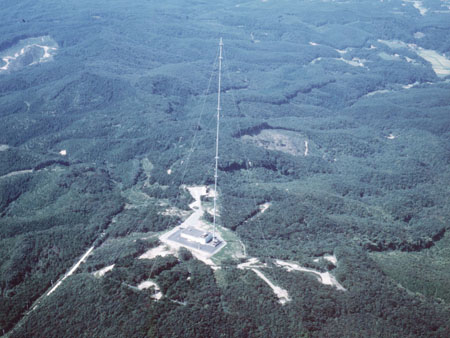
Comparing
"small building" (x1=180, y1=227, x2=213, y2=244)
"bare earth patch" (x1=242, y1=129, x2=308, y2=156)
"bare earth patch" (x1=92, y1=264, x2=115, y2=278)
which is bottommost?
"bare earth patch" (x1=242, y1=129, x2=308, y2=156)

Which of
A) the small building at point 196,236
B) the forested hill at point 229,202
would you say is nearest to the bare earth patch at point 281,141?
the forested hill at point 229,202

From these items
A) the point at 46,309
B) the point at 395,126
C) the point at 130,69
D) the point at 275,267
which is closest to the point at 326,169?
the point at 395,126

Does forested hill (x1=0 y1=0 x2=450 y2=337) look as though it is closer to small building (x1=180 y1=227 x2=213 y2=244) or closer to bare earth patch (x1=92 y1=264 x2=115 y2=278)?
bare earth patch (x1=92 y1=264 x2=115 y2=278)

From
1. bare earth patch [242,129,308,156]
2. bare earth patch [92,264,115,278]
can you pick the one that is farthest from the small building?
bare earth patch [242,129,308,156]

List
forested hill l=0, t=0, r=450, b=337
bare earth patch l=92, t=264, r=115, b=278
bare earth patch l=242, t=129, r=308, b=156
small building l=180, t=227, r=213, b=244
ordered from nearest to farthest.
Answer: forested hill l=0, t=0, r=450, b=337 → bare earth patch l=92, t=264, r=115, b=278 → small building l=180, t=227, r=213, b=244 → bare earth patch l=242, t=129, r=308, b=156

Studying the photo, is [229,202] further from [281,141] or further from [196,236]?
[281,141]

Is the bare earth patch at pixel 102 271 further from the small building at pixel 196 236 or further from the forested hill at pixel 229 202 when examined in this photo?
the small building at pixel 196 236

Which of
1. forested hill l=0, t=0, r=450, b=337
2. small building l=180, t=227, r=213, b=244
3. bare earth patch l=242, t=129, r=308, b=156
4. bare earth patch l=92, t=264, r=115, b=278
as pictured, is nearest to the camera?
forested hill l=0, t=0, r=450, b=337

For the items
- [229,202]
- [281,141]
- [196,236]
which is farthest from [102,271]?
[281,141]
